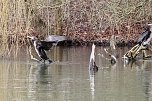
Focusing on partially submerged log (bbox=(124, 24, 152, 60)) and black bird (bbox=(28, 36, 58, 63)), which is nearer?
black bird (bbox=(28, 36, 58, 63))

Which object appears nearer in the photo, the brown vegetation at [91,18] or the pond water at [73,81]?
the pond water at [73,81]

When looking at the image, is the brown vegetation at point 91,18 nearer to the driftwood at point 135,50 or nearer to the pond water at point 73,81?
the driftwood at point 135,50

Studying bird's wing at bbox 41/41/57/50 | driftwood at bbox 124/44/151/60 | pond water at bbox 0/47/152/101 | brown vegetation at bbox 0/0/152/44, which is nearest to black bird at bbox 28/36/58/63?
bird's wing at bbox 41/41/57/50

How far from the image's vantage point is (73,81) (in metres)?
20.0

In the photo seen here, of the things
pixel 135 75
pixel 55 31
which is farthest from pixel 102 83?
pixel 55 31

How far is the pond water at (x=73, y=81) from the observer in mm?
16500

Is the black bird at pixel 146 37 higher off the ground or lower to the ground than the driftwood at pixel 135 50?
higher

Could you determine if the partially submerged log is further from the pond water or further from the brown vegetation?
the brown vegetation

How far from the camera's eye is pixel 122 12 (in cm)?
3628

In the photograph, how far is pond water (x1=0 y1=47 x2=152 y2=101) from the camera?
1650 centimetres

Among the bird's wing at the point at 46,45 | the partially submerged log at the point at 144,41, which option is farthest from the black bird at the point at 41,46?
the partially submerged log at the point at 144,41

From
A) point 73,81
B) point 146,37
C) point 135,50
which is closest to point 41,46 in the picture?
point 135,50

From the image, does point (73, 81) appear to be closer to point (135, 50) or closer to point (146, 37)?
point (146, 37)

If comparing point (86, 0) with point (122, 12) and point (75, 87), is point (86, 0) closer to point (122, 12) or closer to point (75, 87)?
point (122, 12)
